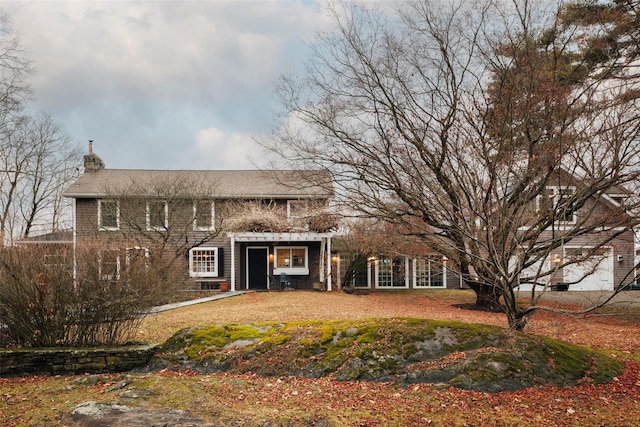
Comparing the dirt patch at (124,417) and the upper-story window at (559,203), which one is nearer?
the dirt patch at (124,417)

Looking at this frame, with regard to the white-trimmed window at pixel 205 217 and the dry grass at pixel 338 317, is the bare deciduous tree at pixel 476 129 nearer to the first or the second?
the dry grass at pixel 338 317

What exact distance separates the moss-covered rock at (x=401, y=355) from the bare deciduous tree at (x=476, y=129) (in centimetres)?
89

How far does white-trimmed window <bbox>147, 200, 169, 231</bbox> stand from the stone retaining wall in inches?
475

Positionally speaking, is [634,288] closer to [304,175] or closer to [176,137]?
[304,175]

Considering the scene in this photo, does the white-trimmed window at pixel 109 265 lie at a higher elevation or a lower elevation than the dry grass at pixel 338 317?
higher

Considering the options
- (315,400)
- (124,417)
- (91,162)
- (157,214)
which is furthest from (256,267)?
(124,417)

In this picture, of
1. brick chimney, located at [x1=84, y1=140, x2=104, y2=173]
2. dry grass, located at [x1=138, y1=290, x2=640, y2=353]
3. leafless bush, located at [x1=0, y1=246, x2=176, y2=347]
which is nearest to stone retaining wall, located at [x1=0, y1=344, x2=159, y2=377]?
leafless bush, located at [x1=0, y1=246, x2=176, y2=347]

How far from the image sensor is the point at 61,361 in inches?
282

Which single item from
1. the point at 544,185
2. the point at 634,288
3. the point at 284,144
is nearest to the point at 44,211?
the point at 284,144

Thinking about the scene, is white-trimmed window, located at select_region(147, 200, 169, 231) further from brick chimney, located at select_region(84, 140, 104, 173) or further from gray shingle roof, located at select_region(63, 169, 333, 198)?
brick chimney, located at select_region(84, 140, 104, 173)

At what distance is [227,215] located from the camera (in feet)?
70.4

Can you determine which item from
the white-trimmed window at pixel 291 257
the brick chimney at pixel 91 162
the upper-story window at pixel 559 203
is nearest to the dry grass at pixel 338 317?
the upper-story window at pixel 559 203

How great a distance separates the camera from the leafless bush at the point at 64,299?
24.3 ft

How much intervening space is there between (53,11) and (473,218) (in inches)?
538
